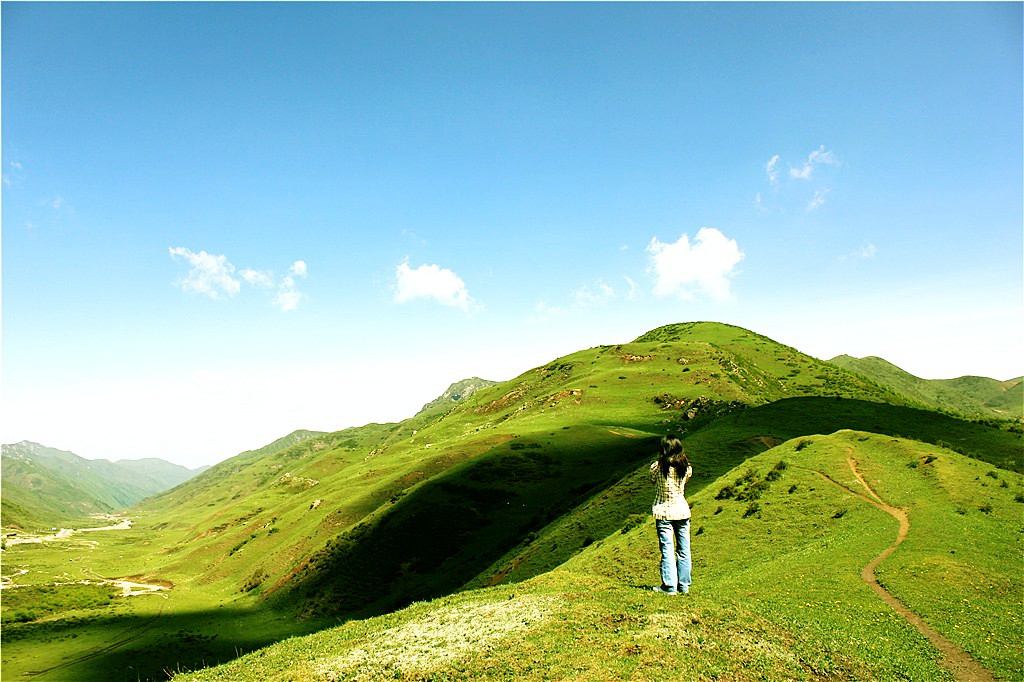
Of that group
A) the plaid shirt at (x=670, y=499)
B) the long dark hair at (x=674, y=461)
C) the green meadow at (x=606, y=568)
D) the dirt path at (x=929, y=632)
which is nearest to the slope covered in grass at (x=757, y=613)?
the green meadow at (x=606, y=568)

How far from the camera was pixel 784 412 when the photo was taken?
69062mm

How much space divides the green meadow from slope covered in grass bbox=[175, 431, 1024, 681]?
12cm

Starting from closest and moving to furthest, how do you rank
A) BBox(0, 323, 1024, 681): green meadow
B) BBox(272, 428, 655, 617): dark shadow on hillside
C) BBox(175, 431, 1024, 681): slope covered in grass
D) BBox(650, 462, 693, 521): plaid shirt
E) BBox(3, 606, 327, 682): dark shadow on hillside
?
1. BBox(175, 431, 1024, 681): slope covered in grass
2. BBox(0, 323, 1024, 681): green meadow
3. BBox(650, 462, 693, 521): plaid shirt
4. BBox(3, 606, 327, 682): dark shadow on hillside
5. BBox(272, 428, 655, 617): dark shadow on hillside

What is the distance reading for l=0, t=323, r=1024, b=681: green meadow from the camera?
615 inches

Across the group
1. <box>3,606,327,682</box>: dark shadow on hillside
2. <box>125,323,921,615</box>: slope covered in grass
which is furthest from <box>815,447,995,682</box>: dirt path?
<box>3,606,327,682</box>: dark shadow on hillside

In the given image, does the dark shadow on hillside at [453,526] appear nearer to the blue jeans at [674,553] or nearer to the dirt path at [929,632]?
the dirt path at [929,632]

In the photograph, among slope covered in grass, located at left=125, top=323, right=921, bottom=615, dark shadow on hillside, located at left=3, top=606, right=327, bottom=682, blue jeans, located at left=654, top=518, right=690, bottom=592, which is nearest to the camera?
blue jeans, located at left=654, top=518, right=690, bottom=592

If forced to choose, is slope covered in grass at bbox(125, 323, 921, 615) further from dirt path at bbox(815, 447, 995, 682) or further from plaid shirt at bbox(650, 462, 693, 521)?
plaid shirt at bbox(650, 462, 693, 521)

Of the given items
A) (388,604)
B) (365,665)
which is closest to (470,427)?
(388,604)

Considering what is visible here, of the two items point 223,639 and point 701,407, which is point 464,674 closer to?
point 223,639

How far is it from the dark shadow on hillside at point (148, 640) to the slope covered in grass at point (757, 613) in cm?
4881

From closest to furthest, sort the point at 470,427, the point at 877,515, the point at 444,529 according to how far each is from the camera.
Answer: the point at 877,515, the point at 444,529, the point at 470,427

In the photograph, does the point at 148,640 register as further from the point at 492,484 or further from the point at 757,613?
the point at 757,613

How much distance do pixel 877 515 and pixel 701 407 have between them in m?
90.0
